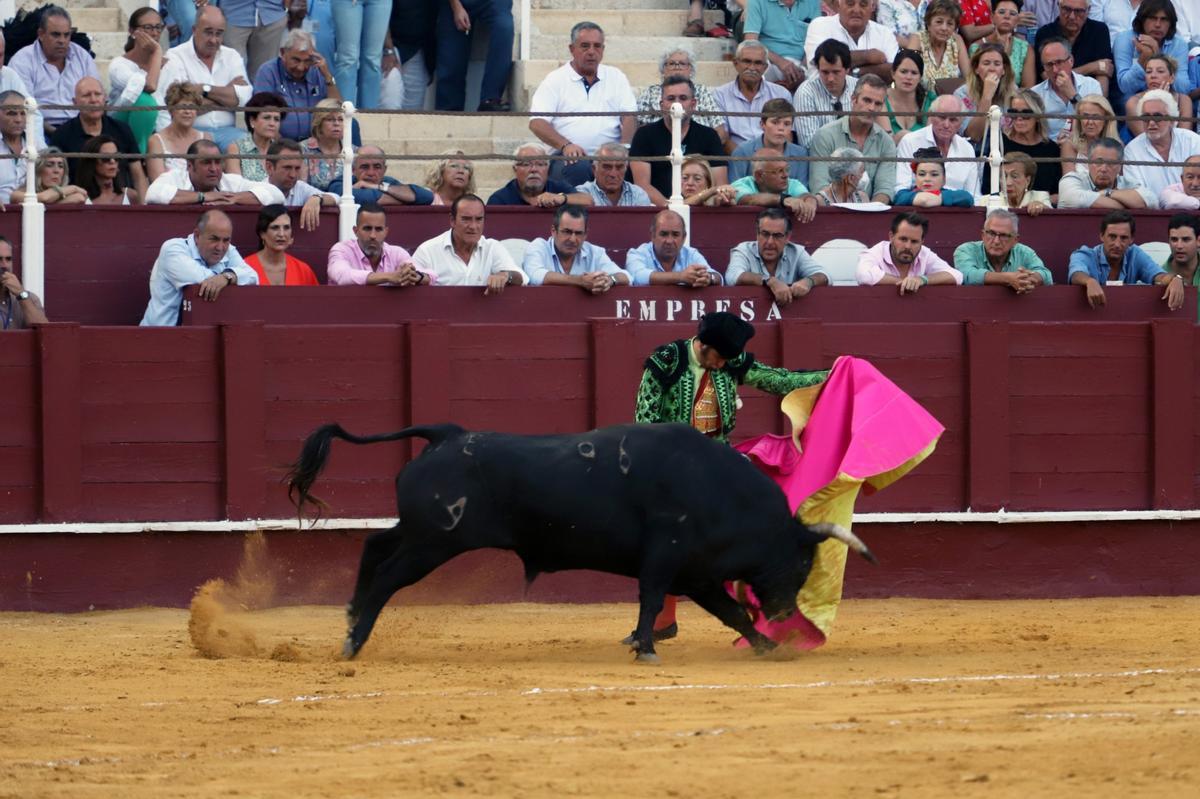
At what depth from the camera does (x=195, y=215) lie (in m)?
10.3

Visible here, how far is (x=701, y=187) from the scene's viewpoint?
10961 millimetres

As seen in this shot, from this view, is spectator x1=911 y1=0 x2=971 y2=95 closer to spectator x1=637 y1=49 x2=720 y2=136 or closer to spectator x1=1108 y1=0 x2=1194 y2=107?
spectator x1=1108 y1=0 x2=1194 y2=107

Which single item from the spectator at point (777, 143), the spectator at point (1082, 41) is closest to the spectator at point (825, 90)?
the spectator at point (777, 143)

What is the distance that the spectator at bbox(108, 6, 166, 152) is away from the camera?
11.1 metres

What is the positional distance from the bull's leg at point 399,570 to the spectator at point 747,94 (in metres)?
4.98

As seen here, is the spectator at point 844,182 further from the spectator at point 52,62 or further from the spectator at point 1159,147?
the spectator at point 52,62

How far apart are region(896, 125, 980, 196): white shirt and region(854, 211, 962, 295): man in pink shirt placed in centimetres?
86

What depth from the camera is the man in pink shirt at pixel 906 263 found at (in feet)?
33.9

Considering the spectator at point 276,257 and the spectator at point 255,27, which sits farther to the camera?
the spectator at point 255,27

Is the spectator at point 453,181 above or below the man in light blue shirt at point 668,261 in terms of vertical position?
above

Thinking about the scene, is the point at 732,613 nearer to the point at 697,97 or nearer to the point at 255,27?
the point at 697,97

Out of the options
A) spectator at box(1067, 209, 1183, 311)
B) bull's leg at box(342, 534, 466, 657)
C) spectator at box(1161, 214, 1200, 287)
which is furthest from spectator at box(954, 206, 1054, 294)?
bull's leg at box(342, 534, 466, 657)

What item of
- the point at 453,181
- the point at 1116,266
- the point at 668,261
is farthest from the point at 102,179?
the point at 1116,266

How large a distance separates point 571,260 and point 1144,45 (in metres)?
4.74
